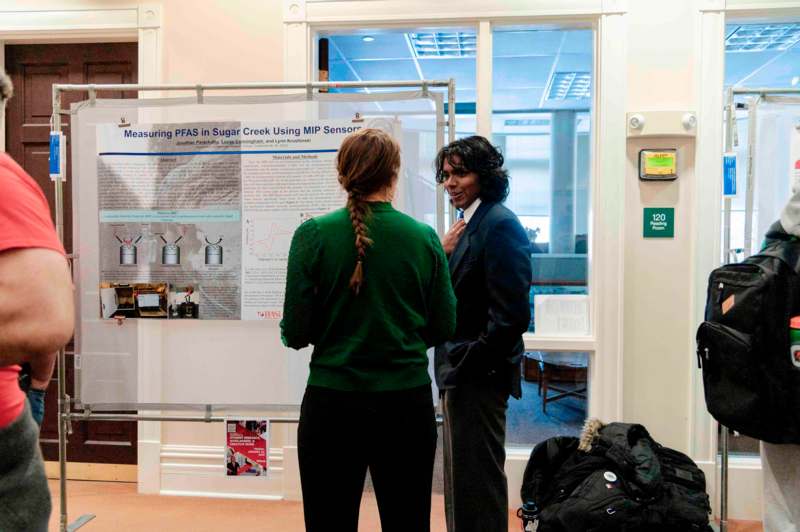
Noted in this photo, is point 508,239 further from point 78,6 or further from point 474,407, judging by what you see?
point 78,6

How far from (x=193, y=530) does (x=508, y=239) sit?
6.11 feet

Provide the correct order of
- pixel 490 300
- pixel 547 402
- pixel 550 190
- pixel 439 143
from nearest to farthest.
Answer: pixel 490 300 < pixel 439 143 < pixel 547 402 < pixel 550 190

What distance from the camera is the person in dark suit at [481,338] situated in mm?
1748

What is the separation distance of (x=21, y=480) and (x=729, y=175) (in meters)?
2.47

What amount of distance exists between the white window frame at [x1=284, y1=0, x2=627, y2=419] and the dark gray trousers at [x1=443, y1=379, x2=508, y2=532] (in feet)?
3.42

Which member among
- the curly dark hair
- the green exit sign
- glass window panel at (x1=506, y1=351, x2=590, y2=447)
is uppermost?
the curly dark hair

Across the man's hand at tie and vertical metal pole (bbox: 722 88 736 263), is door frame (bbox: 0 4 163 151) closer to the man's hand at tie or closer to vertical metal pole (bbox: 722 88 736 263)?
the man's hand at tie

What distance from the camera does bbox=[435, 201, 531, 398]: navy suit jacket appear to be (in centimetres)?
174

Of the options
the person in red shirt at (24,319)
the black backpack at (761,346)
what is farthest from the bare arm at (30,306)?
the black backpack at (761,346)

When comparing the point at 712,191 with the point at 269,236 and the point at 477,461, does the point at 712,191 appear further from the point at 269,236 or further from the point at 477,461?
the point at 269,236

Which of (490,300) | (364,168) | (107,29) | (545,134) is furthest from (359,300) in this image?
(545,134)

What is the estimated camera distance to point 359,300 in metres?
1.35

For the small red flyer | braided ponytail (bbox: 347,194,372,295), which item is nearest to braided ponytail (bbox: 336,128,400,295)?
braided ponytail (bbox: 347,194,372,295)

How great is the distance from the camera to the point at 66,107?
10.0ft
